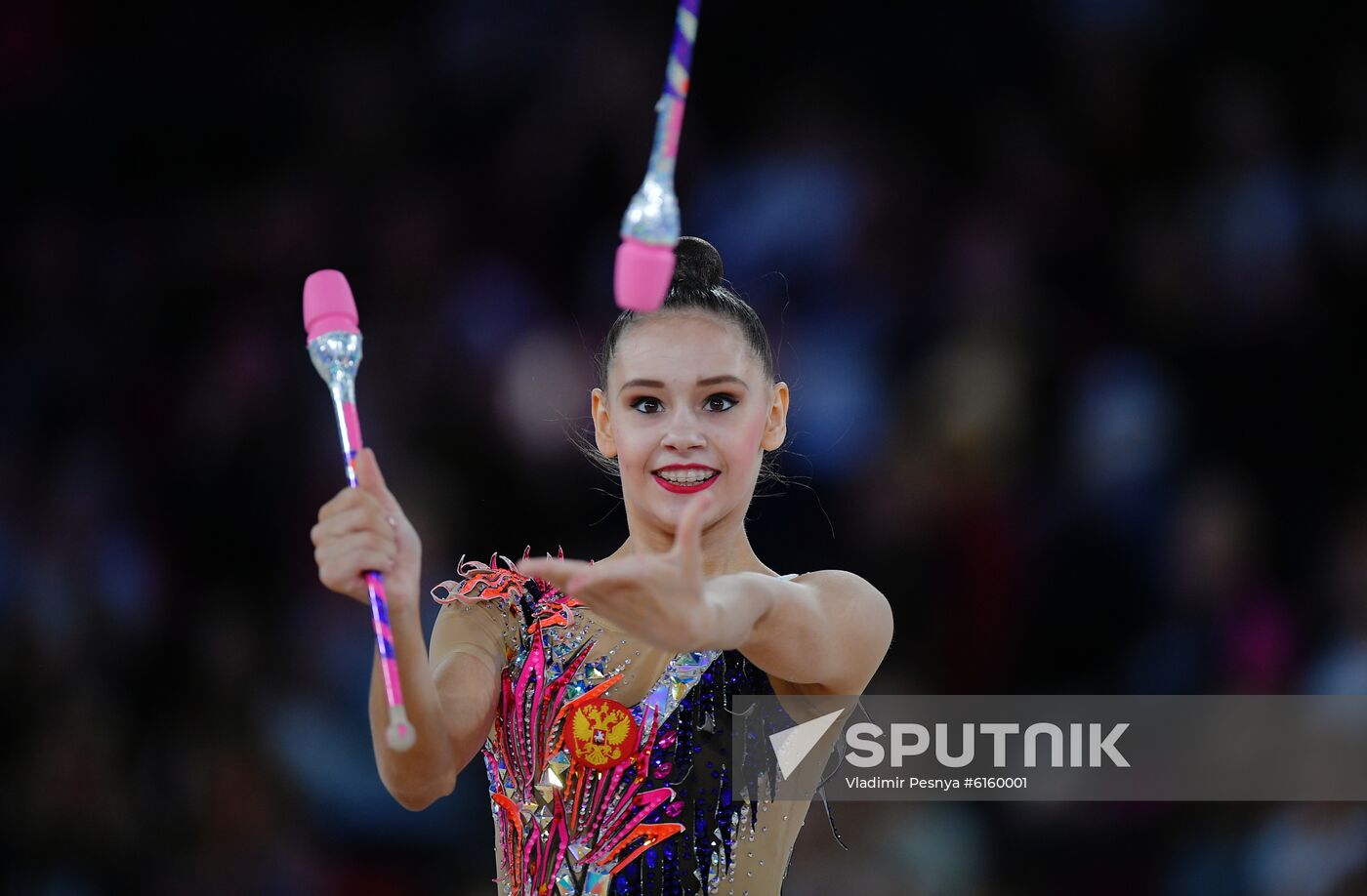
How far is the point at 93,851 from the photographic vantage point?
3707mm

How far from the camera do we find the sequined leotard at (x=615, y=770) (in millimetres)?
2318

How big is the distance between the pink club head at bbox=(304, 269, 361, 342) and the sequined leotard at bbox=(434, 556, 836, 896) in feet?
1.76

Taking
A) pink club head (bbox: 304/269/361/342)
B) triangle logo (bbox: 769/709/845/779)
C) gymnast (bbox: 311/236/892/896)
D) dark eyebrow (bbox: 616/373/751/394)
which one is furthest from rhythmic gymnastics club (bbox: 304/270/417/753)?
triangle logo (bbox: 769/709/845/779)

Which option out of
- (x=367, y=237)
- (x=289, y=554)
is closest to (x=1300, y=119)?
(x=367, y=237)

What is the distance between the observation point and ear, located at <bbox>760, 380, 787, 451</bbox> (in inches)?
101

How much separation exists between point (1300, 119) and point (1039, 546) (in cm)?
138

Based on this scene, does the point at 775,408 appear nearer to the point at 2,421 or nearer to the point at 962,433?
the point at 962,433

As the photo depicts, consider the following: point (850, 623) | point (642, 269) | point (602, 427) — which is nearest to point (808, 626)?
point (850, 623)

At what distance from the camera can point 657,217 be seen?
1809 mm

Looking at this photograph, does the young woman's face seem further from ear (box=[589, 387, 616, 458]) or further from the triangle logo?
the triangle logo

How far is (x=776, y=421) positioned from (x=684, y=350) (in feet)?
0.81

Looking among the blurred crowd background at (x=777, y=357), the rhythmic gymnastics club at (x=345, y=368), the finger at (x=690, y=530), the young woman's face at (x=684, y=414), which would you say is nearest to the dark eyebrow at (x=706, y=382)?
the young woman's face at (x=684, y=414)

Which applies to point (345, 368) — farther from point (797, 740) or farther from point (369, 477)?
point (797, 740)

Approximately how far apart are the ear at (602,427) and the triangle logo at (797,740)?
52 centimetres
